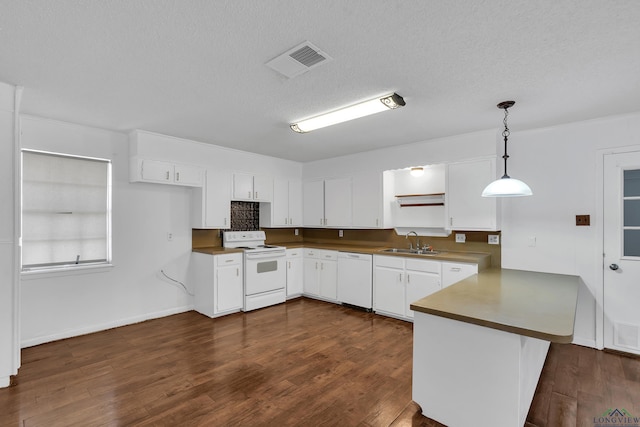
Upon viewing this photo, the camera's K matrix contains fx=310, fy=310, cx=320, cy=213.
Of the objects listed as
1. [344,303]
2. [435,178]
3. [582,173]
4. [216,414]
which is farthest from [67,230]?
[582,173]

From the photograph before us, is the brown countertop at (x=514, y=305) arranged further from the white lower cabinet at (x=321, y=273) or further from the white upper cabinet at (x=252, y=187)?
the white upper cabinet at (x=252, y=187)

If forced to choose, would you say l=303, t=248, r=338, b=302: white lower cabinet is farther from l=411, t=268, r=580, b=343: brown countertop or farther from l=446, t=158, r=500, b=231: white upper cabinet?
l=411, t=268, r=580, b=343: brown countertop

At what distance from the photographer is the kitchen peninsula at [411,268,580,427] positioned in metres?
1.79

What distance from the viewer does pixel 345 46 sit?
1.96m

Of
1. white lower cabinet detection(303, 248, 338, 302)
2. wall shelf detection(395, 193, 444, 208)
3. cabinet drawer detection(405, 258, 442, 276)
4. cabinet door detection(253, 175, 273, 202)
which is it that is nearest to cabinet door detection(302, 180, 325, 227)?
white lower cabinet detection(303, 248, 338, 302)

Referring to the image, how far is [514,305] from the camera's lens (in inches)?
84.7

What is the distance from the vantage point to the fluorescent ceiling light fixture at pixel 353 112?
2.72 metres

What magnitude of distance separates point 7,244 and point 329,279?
12.6ft

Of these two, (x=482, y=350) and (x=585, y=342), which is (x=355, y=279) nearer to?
(x=585, y=342)

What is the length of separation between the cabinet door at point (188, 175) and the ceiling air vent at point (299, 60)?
2.64 metres

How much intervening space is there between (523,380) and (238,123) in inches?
135

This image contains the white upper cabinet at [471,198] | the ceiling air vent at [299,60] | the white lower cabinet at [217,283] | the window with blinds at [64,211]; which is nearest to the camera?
the ceiling air vent at [299,60]

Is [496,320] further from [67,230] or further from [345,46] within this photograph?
[67,230]

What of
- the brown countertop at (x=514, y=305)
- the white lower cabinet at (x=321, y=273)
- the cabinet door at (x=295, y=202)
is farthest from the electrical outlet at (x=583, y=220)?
the cabinet door at (x=295, y=202)
